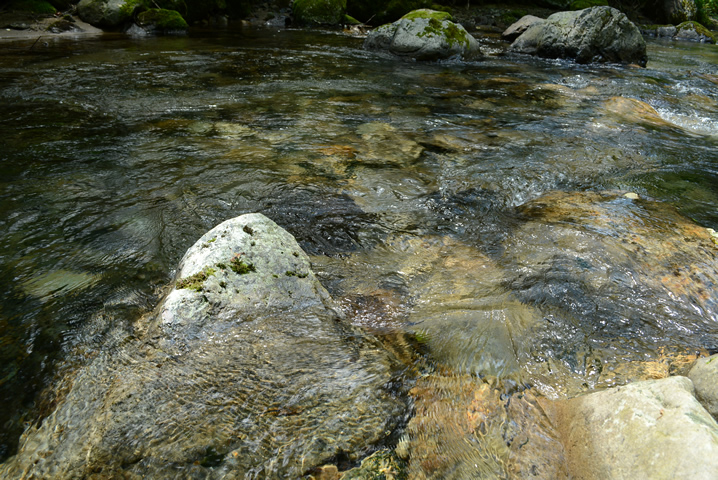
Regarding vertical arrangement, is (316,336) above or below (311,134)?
below

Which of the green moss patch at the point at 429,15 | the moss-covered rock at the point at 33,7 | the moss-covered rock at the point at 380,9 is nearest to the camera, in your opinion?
the green moss patch at the point at 429,15

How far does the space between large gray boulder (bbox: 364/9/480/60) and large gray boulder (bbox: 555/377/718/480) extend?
36.2 ft

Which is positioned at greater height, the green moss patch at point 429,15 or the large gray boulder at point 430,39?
the green moss patch at point 429,15

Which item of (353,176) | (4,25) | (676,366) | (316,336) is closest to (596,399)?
(676,366)

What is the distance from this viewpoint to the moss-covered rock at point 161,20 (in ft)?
48.2

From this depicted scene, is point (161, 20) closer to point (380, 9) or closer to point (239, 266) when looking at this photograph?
point (380, 9)

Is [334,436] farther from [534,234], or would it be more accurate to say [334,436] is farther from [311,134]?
[311,134]

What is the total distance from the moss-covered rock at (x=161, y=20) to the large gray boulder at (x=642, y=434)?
57.1 feet

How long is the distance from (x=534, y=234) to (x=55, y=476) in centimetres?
353

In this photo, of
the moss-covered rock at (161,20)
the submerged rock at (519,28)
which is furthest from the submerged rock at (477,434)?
the moss-covered rock at (161,20)

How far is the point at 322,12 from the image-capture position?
59.2ft

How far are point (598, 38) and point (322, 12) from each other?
11.3 meters

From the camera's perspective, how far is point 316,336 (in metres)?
2.49

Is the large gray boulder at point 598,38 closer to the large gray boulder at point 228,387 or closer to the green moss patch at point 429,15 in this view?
the green moss patch at point 429,15
